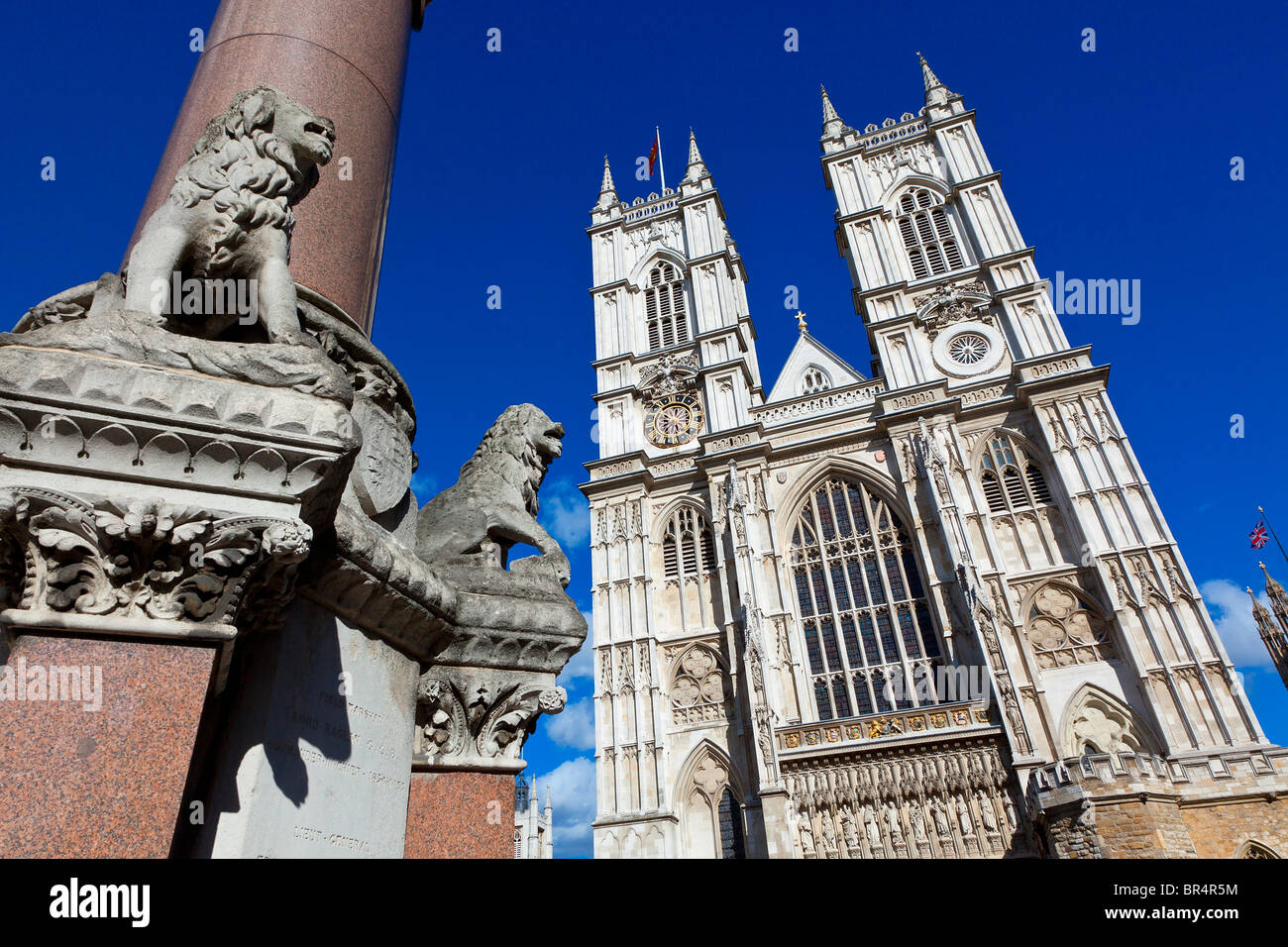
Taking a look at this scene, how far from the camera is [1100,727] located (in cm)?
1964

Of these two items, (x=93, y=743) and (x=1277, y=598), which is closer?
(x=93, y=743)

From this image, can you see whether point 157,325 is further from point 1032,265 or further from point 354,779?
point 1032,265

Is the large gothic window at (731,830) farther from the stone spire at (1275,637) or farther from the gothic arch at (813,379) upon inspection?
the stone spire at (1275,637)

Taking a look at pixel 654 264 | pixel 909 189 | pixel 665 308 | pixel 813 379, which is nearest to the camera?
pixel 813 379

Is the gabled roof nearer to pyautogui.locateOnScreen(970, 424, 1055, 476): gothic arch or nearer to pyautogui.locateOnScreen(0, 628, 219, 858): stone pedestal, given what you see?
pyautogui.locateOnScreen(970, 424, 1055, 476): gothic arch

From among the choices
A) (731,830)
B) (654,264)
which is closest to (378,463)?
(731,830)

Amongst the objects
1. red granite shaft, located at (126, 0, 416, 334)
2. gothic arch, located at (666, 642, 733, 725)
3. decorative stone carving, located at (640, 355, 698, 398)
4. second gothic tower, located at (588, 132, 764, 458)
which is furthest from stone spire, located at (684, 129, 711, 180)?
red granite shaft, located at (126, 0, 416, 334)

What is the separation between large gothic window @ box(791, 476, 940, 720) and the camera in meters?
21.8

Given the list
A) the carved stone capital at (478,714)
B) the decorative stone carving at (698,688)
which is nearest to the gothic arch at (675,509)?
the decorative stone carving at (698,688)

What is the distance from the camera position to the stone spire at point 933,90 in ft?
107

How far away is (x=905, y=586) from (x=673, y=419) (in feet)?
33.5

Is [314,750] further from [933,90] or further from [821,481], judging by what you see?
[933,90]

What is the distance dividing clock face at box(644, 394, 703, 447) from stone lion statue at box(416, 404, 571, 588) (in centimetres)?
2365
